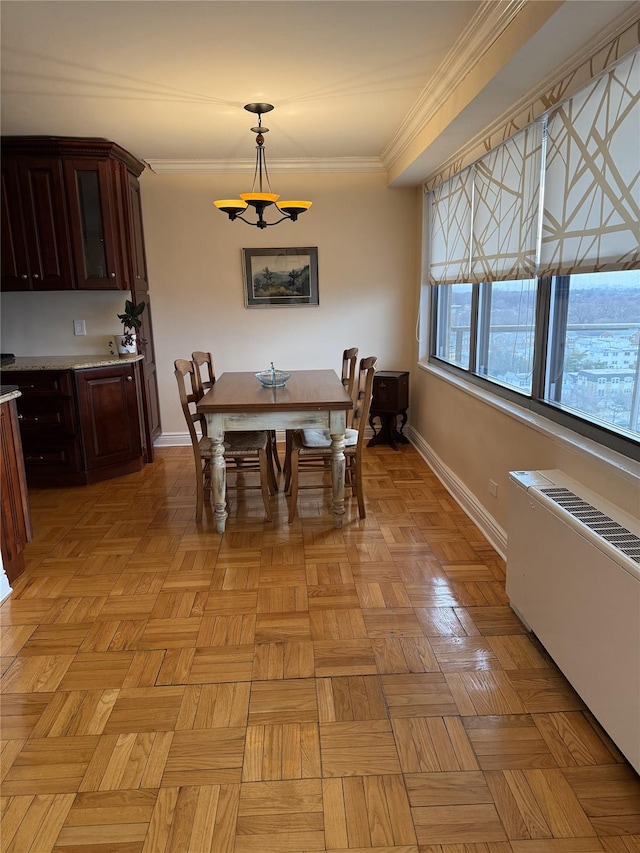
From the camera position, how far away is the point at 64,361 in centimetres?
404

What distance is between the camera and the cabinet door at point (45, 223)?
386 centimetres

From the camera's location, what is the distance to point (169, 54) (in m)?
2.51

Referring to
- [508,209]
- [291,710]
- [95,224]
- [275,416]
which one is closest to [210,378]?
[275,416]

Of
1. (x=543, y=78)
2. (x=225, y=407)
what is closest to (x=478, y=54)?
(x=543, y=78)

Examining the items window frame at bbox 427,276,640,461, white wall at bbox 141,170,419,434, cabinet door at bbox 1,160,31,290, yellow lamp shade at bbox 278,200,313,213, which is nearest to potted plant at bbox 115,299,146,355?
white wall at bbox 141,170,419,434

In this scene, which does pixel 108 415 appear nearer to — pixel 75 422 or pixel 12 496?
pixel 75 422

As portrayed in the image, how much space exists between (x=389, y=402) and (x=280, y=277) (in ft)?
4.75

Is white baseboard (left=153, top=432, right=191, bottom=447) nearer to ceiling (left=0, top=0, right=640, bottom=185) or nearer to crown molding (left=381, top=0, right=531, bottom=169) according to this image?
ceiling (left=0, top=0, right=640, bottom=185)

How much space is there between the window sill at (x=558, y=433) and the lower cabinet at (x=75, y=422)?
8.07 feet

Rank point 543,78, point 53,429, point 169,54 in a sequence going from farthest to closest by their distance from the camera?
point 53,429
point 169,54
point 543,78

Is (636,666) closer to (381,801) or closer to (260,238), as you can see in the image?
(381,801)

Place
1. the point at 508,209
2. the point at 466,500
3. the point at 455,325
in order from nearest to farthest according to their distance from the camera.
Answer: the point at 508,209, the point at 466,500, the point at 455,325

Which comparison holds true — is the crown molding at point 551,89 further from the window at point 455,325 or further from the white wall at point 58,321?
the white wall at point 58,321

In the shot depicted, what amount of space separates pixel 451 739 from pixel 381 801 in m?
0.31
